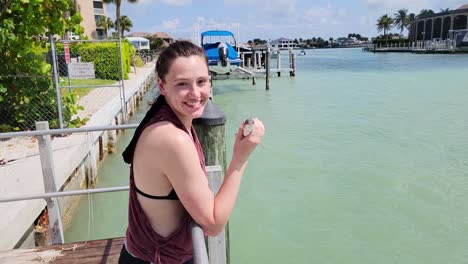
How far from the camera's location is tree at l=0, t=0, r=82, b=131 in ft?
23.9

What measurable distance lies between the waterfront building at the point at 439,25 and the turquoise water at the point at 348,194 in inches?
2828

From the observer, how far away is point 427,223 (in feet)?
23.5

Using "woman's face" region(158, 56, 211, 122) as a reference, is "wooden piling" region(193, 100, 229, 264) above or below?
below

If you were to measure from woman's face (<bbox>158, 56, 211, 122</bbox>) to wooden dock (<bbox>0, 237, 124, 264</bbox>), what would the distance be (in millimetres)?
2275

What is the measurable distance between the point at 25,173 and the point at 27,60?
10.0 feet

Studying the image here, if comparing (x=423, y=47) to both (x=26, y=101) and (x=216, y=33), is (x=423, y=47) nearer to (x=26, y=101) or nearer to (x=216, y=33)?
(x=216, y=33)

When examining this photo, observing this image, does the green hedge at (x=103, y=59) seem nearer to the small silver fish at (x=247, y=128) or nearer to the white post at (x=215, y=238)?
the white post at (x=215, y=238)

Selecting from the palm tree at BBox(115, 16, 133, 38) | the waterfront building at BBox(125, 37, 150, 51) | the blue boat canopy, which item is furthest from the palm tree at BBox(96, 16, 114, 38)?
the blue boat canopy

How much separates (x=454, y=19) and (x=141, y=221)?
89.8 metres

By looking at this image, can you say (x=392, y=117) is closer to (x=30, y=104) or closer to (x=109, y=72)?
(x=30, y=104)

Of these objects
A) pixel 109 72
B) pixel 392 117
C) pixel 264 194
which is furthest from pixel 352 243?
pixel 109 72

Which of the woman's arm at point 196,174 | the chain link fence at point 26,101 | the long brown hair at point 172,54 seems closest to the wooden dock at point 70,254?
the woman's arm at point 196,174

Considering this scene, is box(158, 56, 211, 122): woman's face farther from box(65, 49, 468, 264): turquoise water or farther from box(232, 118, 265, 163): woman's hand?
box(65, 49, 468, 264): turquoise water

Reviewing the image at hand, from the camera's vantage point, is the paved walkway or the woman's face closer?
the woman's face
